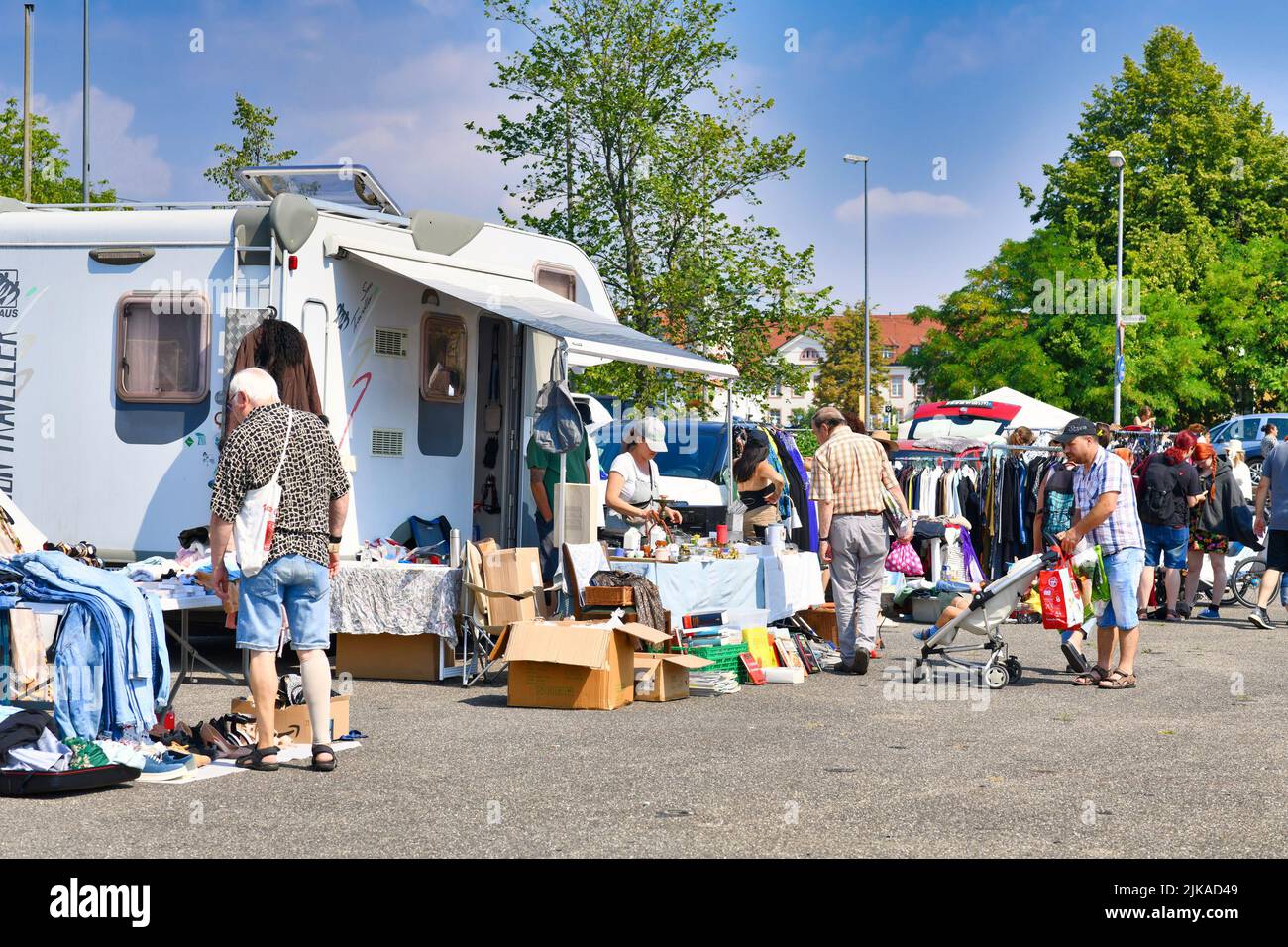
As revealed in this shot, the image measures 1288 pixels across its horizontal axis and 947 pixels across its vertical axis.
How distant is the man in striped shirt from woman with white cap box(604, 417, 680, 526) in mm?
1416

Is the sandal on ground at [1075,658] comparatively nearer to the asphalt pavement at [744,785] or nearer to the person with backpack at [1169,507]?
the asphalt pavement at [744,785]

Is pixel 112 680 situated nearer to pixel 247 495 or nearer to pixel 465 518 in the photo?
pixel 247 495

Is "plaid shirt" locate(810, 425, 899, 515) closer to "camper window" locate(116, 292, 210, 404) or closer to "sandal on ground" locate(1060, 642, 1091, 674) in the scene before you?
"sandal on ground" locate(1060, 642, 1091, 674)

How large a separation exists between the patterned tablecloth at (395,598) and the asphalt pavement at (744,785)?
0.45m

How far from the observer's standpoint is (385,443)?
1132cm

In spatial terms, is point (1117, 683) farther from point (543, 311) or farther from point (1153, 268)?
point (1153, 268)

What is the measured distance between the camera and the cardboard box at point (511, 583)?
1019cm

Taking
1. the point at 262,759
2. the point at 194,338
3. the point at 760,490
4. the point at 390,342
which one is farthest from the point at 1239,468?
the point at 262,759

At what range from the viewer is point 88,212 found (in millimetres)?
11078

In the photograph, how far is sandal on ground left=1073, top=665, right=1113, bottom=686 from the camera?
10477 mm

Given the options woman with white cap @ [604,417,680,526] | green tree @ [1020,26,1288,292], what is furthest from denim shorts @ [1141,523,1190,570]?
green tree @ [1020,26,1288,292]

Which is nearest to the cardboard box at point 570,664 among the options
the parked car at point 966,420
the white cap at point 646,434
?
the white cap at point 646,434
